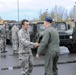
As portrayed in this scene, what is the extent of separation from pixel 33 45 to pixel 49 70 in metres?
0.96

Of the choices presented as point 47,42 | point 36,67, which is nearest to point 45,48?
point 47,42

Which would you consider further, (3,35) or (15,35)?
(3,35)

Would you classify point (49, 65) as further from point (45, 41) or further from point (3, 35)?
point (3, 35)

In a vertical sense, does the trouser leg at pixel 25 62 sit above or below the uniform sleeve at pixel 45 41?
below

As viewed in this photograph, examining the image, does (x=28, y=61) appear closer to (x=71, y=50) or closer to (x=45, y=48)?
(x=45, y=48)

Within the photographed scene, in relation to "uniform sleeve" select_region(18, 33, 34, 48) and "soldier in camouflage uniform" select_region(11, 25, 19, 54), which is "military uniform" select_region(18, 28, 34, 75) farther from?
"soldier in camouflage uniform" select_region(11, 25, 19, 54)

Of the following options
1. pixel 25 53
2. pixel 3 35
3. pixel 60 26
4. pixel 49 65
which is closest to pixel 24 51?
pixel 25 53

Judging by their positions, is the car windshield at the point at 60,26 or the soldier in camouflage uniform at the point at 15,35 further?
the car windshield at the point at 60,26

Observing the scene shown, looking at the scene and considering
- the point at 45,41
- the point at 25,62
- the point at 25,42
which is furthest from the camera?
the point at 25,62

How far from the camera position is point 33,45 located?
297 inches

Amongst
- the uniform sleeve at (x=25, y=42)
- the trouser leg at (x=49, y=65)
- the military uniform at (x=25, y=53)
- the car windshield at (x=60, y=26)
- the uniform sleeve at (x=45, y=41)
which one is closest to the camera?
the uniform sleeve at (x=45, y=41)

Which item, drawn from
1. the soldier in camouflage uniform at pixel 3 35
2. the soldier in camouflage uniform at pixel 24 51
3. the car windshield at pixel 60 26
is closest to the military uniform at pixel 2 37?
the soldier in camouflage uniform at pixel 3 35

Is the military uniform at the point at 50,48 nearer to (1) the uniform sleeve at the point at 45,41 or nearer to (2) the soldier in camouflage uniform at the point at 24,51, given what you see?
(1) the uniform sleeve at the point at 45,41

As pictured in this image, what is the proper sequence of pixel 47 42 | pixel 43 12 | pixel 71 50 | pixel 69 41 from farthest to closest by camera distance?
pixel 43 12
pixel 71 50
pixel 69 41
pixel 47 42
